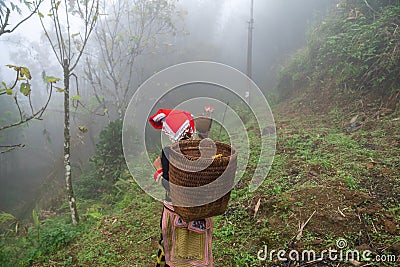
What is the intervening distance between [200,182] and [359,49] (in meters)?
6.33

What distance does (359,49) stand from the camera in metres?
6.16

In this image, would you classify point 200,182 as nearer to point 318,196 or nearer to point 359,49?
point 318,196

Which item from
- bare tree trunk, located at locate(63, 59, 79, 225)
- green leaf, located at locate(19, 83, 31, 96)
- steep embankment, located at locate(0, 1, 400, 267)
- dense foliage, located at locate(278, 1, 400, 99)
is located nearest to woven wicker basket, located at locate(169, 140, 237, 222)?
steep embankment, located at locate(0, 1, 400, 267)

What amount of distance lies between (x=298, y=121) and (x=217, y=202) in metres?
5.80

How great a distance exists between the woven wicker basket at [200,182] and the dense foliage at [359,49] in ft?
17.3

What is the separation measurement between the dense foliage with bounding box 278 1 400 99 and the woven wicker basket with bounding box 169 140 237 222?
527cm

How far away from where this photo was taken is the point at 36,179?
1388 cm

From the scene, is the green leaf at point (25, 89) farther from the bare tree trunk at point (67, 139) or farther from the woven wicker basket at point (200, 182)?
the woven wicker basket at point (200, 182)

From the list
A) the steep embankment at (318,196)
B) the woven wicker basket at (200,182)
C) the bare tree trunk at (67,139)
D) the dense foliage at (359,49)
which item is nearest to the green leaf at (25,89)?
the bare tree trunk at (67,139)

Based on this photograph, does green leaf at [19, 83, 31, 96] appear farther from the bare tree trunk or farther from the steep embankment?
the steep embankment

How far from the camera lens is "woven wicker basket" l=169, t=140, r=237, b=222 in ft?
4.94

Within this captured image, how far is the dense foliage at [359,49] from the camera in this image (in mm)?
5441

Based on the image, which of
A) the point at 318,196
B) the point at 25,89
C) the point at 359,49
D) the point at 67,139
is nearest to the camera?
the point at 25,89

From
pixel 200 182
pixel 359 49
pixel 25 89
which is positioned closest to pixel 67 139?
pixel 25 89
